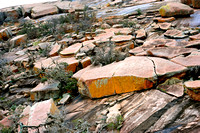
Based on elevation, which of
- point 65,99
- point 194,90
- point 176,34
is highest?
point 176,34

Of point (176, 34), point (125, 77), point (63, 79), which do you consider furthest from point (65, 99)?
point (176, 34)

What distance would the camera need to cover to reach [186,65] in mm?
2643

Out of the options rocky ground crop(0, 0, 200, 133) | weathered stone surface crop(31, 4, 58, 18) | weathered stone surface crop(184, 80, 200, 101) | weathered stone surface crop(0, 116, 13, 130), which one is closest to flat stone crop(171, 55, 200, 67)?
rocky ground crop(0, 0, 200, 133)

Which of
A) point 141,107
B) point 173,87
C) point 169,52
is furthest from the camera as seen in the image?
point 169,52

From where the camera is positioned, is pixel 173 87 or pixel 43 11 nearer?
pixel 173 87

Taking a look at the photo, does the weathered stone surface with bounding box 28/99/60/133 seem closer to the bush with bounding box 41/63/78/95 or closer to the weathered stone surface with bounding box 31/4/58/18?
the bush with bounding box 41/63/78/95

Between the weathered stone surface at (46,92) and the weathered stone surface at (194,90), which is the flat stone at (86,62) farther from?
the weathered stone surface at (194,90)

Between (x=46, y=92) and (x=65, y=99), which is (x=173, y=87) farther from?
(x=46, y=92)

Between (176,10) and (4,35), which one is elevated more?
(176,10)

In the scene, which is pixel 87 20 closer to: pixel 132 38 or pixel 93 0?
pixel 132 38

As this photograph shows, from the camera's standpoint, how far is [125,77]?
2645 millimetres

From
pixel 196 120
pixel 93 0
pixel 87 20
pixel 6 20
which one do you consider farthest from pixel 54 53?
pixel 93 0

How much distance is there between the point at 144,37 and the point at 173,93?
10.3 feet

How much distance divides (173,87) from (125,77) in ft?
2.32
